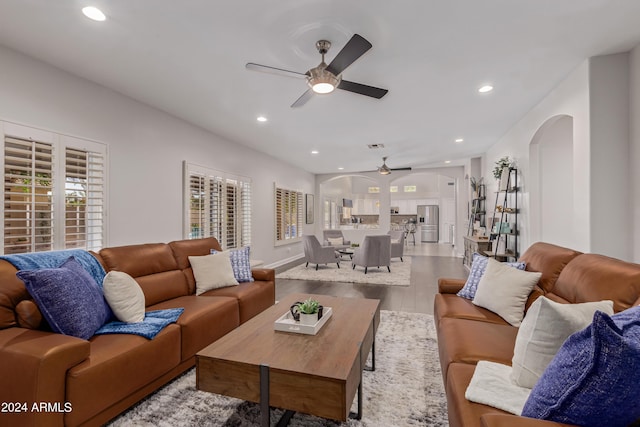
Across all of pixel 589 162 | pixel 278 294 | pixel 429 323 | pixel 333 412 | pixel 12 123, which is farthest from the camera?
pixel 278 294

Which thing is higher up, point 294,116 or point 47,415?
point 294,116

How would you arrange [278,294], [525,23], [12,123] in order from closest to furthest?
[525,23]
[12,123]
[278,294]

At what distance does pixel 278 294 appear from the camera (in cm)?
467

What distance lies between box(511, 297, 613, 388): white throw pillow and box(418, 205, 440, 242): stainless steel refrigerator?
1261 centimetres

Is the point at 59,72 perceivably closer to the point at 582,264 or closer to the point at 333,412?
the point at 333,412

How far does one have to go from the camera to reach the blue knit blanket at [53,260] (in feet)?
6.53

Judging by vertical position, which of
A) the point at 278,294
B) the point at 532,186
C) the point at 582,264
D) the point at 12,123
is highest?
the point at 12,123

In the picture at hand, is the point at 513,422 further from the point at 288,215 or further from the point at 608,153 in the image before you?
the point at 288,215

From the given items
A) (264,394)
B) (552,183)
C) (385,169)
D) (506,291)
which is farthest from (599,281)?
(385,169)

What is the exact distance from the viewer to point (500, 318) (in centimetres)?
226

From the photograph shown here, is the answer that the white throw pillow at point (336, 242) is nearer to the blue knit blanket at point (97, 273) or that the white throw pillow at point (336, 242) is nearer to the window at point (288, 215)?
the window at point (288, 215)

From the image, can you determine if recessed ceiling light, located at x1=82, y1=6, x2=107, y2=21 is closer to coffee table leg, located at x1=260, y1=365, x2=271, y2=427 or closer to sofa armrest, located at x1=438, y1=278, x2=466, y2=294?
coffee table leg, located at x1=260, y1=365, x2=271, y2=427

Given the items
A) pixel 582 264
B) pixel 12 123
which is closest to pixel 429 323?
pixel 582 264

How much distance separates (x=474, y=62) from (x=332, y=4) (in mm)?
1589
